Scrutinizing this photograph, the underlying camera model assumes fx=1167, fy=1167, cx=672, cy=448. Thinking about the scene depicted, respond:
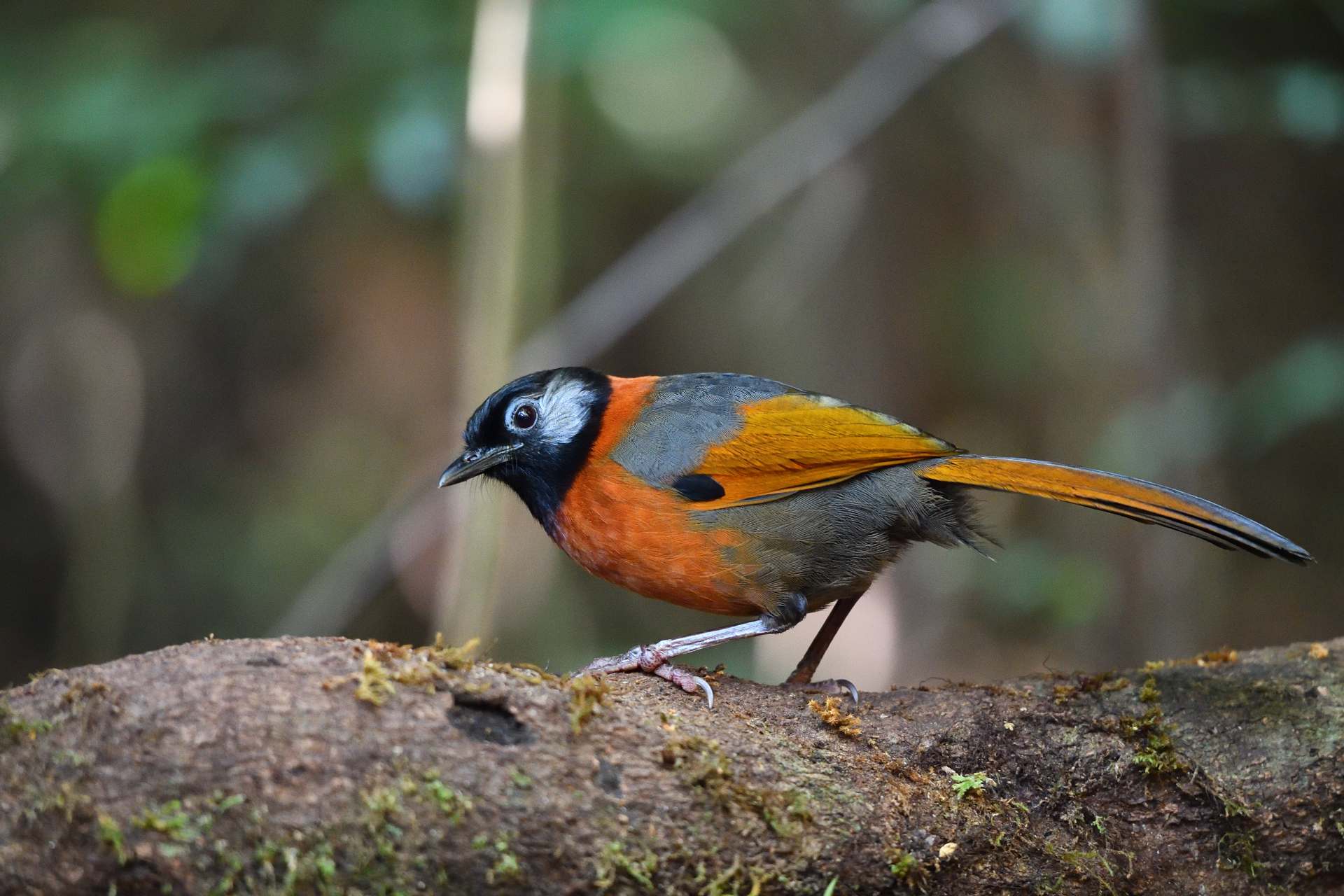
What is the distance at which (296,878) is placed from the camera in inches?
78.4

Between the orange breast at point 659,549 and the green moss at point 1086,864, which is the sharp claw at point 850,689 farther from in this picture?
the green moss at point 1086,864

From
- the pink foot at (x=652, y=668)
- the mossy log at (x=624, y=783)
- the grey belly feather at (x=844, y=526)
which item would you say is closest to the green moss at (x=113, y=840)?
the mossy log at (x=624, y=783)

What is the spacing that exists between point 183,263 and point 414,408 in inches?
175

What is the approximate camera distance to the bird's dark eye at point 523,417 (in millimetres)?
3969

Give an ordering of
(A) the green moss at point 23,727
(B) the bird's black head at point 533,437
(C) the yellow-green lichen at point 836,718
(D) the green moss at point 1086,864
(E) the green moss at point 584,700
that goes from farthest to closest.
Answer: (B) the bird's black head at point 533,437 → (C) the yellow-green lichen at point 836,718 → (D) the green moss at point 1086,864 → (E) the green moss at point 584,700 → (A) the green moss at point 23,727

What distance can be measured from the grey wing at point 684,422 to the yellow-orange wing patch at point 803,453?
0.19ft

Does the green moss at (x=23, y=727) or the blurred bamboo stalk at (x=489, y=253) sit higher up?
the blurred bamboo stalk at (x=489, y=253)

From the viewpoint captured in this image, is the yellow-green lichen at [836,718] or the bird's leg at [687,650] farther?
Result: the bird's leg at [687,650]

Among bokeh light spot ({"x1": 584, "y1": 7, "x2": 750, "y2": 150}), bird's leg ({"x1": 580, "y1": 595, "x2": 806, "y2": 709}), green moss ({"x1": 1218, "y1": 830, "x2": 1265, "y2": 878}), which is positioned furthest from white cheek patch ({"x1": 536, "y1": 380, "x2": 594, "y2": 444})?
bokeh light spot ({"x1": 584, "y1": 7, "x2": 750, "y2": 150})

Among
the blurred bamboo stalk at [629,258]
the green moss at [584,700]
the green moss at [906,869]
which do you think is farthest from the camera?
the blurred bamboo stalk at [629,258]

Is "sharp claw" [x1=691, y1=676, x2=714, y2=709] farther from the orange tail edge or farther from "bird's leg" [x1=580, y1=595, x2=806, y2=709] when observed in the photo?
the orange tail edge

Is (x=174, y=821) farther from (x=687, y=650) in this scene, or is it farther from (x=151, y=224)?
(x=151, y=224)

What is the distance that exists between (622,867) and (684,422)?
192 centimetres

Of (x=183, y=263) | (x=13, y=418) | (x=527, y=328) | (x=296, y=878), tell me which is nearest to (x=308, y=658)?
(x=296, y=878)
